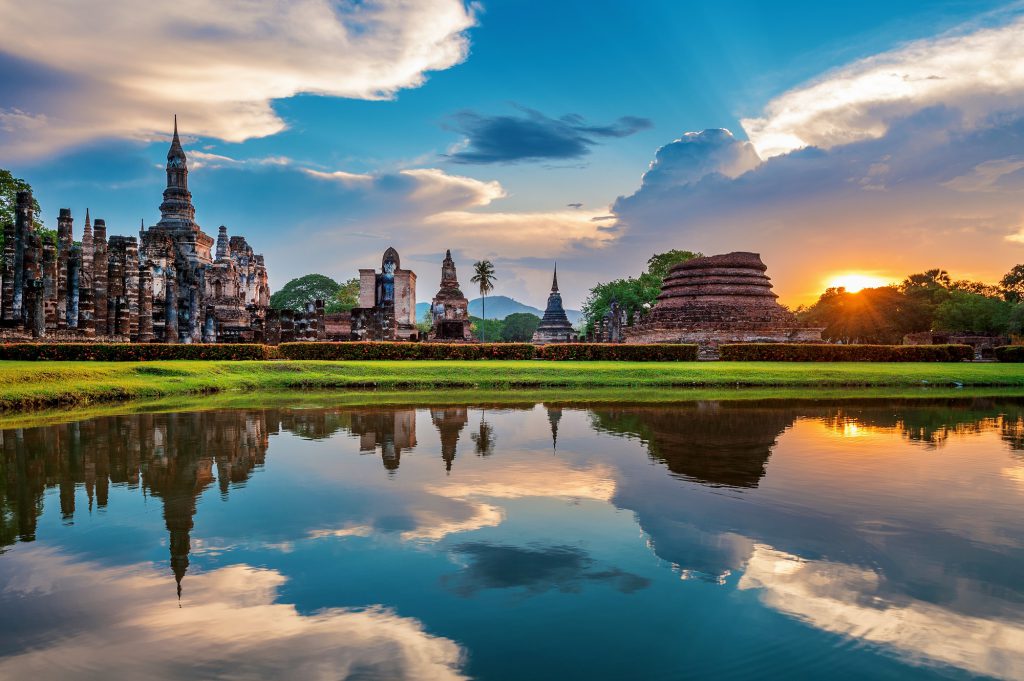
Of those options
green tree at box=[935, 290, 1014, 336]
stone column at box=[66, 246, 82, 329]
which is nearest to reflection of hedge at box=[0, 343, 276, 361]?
stone column at box=[66, 246, 82, 329]

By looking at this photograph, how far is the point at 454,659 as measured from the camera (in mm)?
3340

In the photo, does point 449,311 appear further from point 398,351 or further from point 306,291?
point 306,291

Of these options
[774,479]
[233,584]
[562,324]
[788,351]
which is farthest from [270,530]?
[562,324]

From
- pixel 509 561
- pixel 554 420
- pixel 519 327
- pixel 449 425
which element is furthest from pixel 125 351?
pixel 519 327

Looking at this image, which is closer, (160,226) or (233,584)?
(233,584)

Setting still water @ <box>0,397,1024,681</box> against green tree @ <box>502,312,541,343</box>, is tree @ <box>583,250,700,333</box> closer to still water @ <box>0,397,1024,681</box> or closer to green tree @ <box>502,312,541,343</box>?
green tree @ <box>502,312,541,343</box>

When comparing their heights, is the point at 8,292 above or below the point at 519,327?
below

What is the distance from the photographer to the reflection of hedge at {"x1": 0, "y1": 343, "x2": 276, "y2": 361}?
67.6ft

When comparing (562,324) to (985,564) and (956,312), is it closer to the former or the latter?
(956,312)

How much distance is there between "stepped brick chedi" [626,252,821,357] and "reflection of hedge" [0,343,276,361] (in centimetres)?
2214

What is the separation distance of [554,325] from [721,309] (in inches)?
1068

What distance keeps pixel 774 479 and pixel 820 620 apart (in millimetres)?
3593

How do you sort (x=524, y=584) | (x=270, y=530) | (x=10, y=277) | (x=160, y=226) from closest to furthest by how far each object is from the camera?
(x=524, y=584), (x=270, y=530), (x=10, y=277), (x=160, y=226)

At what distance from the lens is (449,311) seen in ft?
135
